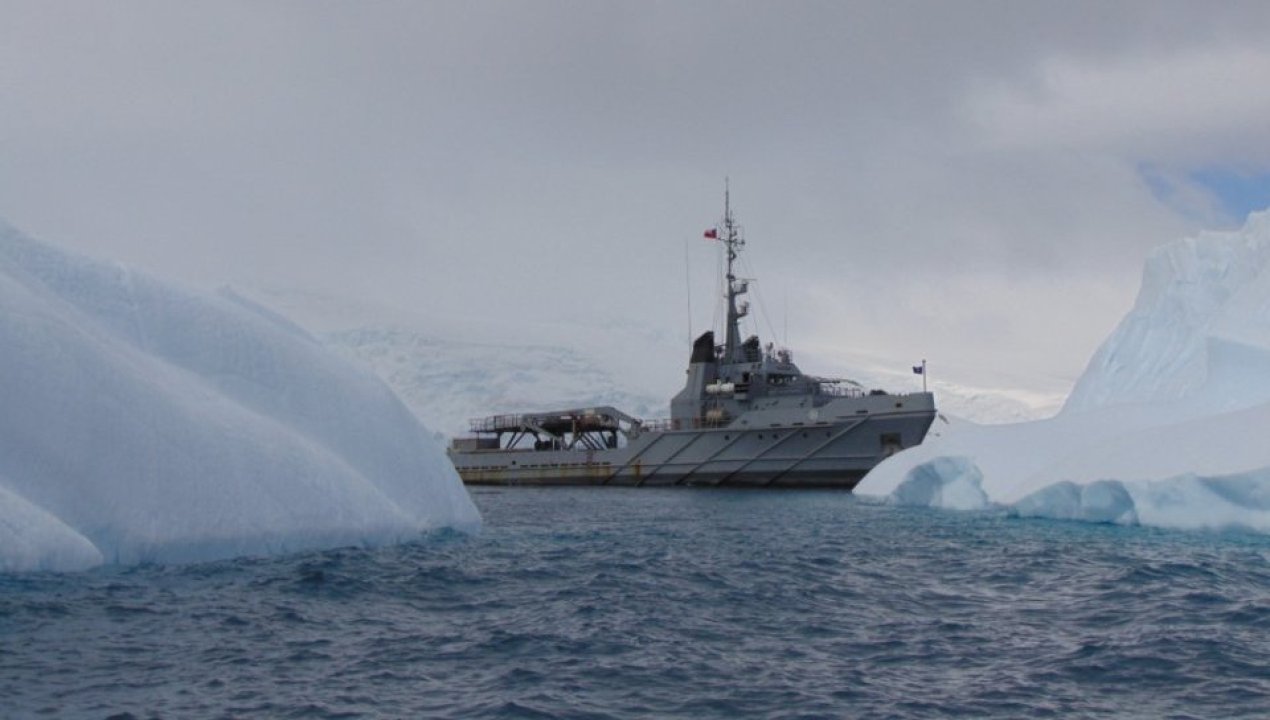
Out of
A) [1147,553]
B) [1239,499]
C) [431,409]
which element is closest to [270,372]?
[1147,553]

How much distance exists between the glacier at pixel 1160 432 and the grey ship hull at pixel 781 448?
12.2m

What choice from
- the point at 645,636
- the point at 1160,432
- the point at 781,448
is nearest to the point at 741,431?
the point at 781,448

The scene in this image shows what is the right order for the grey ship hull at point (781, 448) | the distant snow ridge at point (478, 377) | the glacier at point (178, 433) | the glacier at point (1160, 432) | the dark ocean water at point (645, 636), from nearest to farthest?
the dark ocean water at point (645, 636)
the glacier at point (178, 433)
the glacier at point (1160, 432)
the grey ship hull at point (781, 448)
the distant snow ridge at point (478, 377)

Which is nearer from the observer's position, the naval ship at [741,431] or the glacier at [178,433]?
the glacier at [178,433]

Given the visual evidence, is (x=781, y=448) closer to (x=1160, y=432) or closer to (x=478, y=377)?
(x=1160, y=432)

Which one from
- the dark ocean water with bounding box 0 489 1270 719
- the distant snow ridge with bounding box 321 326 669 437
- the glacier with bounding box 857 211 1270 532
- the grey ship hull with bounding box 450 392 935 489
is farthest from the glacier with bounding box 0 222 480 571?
the distant snow ridge with bounding box 321 326 669 437

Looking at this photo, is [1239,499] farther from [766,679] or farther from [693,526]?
[766,679]

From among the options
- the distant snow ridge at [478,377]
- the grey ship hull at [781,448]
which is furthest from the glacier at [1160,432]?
the distant snow ridge at [478,377]

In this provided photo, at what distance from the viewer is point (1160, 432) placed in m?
24.0

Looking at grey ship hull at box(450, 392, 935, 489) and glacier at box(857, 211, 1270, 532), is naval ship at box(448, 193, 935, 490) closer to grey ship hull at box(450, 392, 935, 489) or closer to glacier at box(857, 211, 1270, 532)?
grey ship hull at box(450, 392, 935, 489)

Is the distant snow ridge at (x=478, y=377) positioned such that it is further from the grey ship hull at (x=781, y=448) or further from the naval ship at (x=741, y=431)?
the grey ship hull at (x=781, y=448)

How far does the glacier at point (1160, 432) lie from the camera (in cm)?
2254

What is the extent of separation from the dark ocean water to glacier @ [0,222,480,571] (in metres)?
0.54

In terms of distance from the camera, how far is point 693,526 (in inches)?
1126
